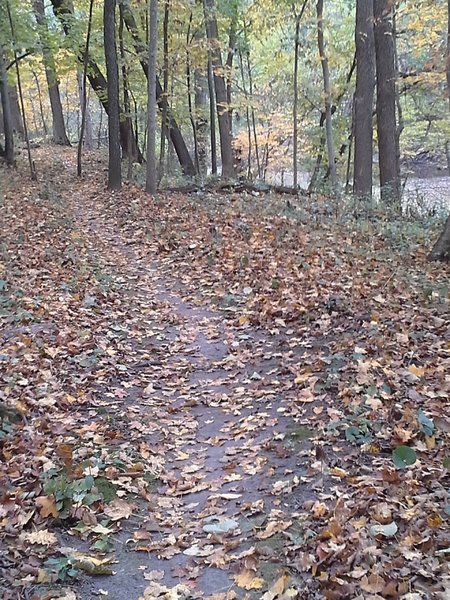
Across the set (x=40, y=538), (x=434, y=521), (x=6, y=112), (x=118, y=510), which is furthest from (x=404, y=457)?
(x=6, y=112)

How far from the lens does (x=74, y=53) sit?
62.8 feet

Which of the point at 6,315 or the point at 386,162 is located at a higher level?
the point at 386,162

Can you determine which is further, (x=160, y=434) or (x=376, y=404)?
(x=160, y=434)

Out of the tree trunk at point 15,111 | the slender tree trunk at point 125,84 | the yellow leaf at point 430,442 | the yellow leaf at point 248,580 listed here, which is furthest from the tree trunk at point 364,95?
the tree trunk at point 15,111

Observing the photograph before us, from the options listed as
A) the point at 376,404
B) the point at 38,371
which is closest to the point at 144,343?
the point at 38,371

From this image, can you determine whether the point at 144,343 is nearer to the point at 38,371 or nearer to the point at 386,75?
the point at 38,371

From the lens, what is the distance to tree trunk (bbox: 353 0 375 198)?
14.7 meters

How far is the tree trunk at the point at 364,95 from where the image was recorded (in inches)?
577

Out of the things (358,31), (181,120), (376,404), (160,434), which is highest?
(358,31)

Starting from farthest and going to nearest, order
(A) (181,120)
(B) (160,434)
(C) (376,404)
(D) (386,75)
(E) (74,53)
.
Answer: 1. (A) (181,120)
2. (E) (74,53)
3. (D) (386,75)
4. (B) (160,434)
5. (C) (376,404)

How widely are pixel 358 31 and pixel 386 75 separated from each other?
4.62 feet

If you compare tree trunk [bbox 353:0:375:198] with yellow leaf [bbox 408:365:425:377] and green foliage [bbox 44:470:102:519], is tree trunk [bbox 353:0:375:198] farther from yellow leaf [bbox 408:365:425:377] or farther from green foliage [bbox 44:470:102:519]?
green foliage [bbox 44:470:102:519]

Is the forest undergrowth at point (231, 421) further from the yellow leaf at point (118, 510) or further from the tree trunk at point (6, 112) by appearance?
the tree trunk at point (6, 112)

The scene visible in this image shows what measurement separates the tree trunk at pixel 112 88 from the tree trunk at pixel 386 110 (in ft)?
22.1
